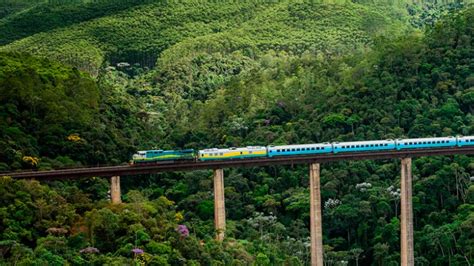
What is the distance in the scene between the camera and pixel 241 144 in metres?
63.5

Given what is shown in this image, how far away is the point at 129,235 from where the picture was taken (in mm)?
40812

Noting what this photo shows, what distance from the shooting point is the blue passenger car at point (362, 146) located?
50.3 meters

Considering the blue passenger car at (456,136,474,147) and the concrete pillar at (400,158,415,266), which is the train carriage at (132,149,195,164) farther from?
the blue passenger car at (456,136,474,147)

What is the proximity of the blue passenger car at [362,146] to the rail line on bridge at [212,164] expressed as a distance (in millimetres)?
483

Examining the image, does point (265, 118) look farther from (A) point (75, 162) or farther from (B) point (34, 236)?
(B) point (34, 236)

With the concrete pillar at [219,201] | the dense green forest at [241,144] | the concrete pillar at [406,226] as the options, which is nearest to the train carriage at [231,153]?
the concrete pillar at [219,201]

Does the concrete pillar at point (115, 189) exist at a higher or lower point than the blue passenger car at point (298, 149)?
lower

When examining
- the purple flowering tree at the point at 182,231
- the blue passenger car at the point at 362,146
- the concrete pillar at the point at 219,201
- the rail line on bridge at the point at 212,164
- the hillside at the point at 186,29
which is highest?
the hillside at the point at 186,29

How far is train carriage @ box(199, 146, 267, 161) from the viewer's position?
48.4 m

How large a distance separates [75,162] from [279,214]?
13099 millimetres

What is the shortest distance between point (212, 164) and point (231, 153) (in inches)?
61.0

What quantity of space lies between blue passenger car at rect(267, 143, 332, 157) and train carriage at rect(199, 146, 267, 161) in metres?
0.50

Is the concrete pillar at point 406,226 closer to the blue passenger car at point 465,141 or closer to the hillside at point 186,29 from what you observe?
the blue passenger car at point 465,141

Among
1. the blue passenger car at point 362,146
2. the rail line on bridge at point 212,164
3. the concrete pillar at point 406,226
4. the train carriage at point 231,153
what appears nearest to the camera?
the rail line on bridge at point 212,164
